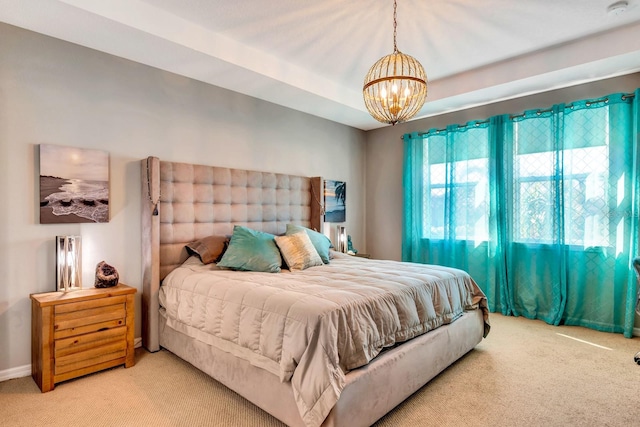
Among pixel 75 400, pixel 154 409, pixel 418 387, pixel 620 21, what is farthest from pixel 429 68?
pixel 75 400

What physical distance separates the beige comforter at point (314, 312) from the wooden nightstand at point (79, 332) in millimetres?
364

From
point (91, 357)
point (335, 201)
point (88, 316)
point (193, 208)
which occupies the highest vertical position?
point (335, 201)

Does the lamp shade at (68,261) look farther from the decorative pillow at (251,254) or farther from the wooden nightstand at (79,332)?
the decorative pillow at (251,254)

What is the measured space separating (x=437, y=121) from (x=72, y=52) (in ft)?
14.0

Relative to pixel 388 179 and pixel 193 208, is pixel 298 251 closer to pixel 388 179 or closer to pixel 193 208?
pixel 193 208

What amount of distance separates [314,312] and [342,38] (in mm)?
2490

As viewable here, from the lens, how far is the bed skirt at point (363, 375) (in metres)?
1.80

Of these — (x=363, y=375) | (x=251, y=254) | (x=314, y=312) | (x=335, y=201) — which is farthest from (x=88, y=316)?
(x=335, y=201)

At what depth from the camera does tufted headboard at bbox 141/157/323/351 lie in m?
3.01

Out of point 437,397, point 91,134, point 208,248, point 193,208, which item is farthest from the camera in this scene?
point 193,208

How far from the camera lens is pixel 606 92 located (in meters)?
3.60

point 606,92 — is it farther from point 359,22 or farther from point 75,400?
point 75,400

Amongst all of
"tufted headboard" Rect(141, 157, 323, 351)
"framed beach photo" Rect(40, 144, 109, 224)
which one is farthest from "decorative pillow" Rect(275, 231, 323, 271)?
"framed beach photo" Rect(40, 144, 109, 224)

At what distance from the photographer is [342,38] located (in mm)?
3102
